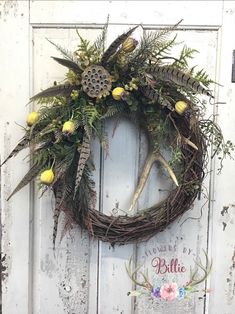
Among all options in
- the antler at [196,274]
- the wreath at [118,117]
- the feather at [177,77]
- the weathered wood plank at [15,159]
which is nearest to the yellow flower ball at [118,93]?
the wreath at [118,117]

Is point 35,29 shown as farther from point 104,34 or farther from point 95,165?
point 95,165

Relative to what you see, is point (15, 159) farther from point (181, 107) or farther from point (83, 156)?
point (181, 107)

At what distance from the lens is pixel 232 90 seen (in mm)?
1493

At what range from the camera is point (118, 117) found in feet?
4.78

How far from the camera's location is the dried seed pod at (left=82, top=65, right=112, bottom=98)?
1.32 m

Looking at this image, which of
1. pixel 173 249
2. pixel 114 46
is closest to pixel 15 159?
pixel 114 46

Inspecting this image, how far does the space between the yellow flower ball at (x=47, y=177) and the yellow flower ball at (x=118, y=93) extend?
30 cm

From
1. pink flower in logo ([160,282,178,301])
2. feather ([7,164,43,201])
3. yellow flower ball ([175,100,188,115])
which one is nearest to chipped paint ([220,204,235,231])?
pink flower in logo ([160,282,178,301])

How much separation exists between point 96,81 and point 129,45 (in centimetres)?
15

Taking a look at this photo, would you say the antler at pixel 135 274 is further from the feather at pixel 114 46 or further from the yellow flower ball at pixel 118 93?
the feather at pixel 114 46

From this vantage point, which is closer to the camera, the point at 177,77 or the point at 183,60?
the point at 177,77

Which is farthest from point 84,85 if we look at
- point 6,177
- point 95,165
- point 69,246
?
point 69,246

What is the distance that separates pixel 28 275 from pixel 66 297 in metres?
0.16

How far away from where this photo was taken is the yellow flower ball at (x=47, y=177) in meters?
1.30
